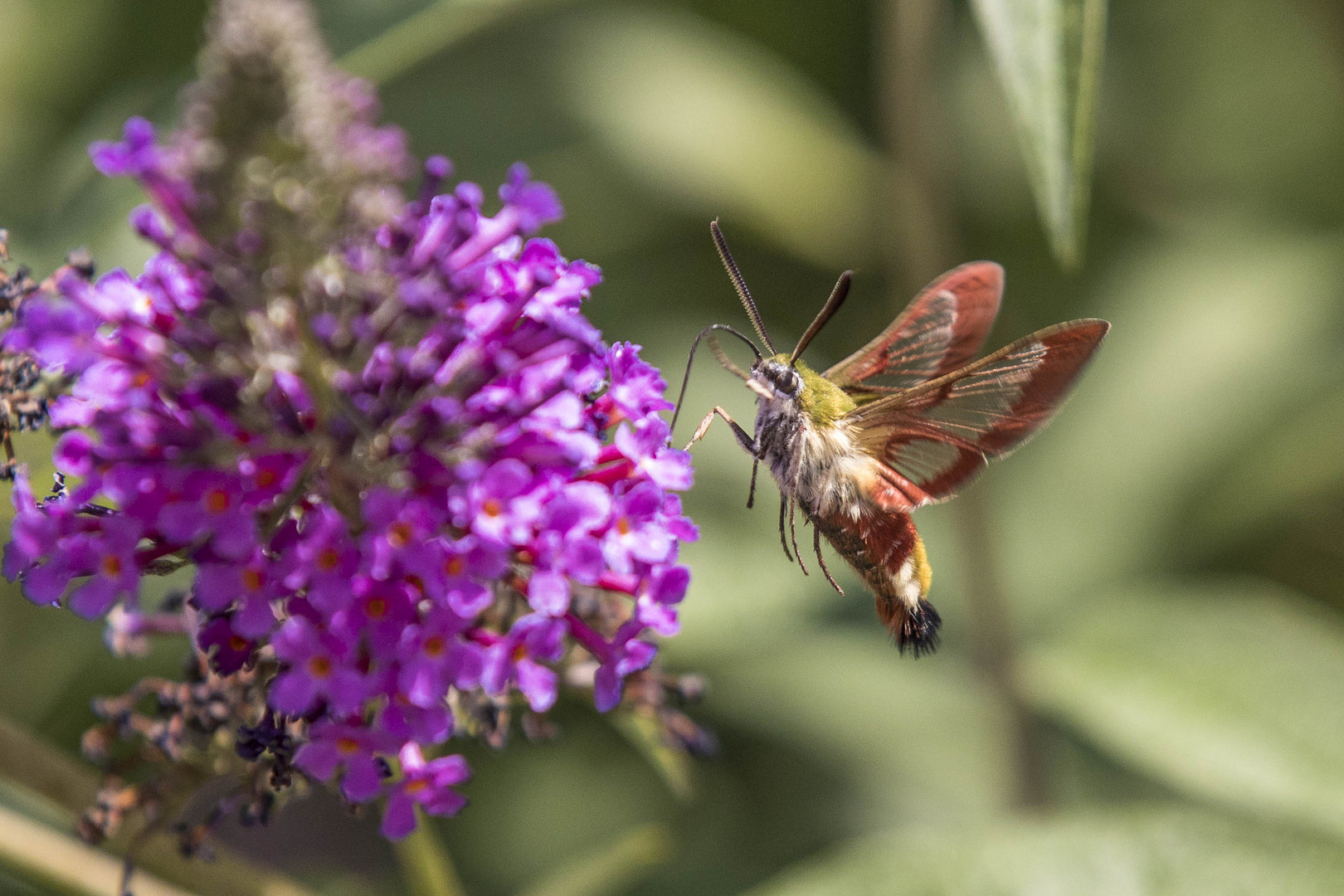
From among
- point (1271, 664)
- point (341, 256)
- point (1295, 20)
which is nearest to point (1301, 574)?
point (1271, 664)

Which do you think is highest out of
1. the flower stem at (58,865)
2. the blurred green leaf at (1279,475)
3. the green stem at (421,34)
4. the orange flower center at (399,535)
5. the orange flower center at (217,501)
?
the green stem at (421,34)

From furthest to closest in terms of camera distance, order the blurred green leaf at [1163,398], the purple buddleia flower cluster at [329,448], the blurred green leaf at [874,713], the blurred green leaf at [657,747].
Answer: the blurred green leaf at [1163,398] → the blurred green leaf at [874,713] → the blurred green leaf at [657,747] → the purple buddleia flower cluster at [329,448]

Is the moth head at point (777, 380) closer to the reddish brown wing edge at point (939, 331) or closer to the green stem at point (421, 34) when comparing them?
the reddish brown wing edge at point (939, 331)

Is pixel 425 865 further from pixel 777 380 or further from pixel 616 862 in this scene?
pixel 777 380

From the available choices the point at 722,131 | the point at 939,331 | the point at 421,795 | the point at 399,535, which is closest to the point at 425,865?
the point at 421,795

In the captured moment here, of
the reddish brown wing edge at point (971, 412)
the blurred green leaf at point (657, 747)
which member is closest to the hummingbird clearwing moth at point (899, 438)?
the reddish brown wing edge at point (971, 412)

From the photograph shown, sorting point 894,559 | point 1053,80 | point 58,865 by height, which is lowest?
point 58,865
